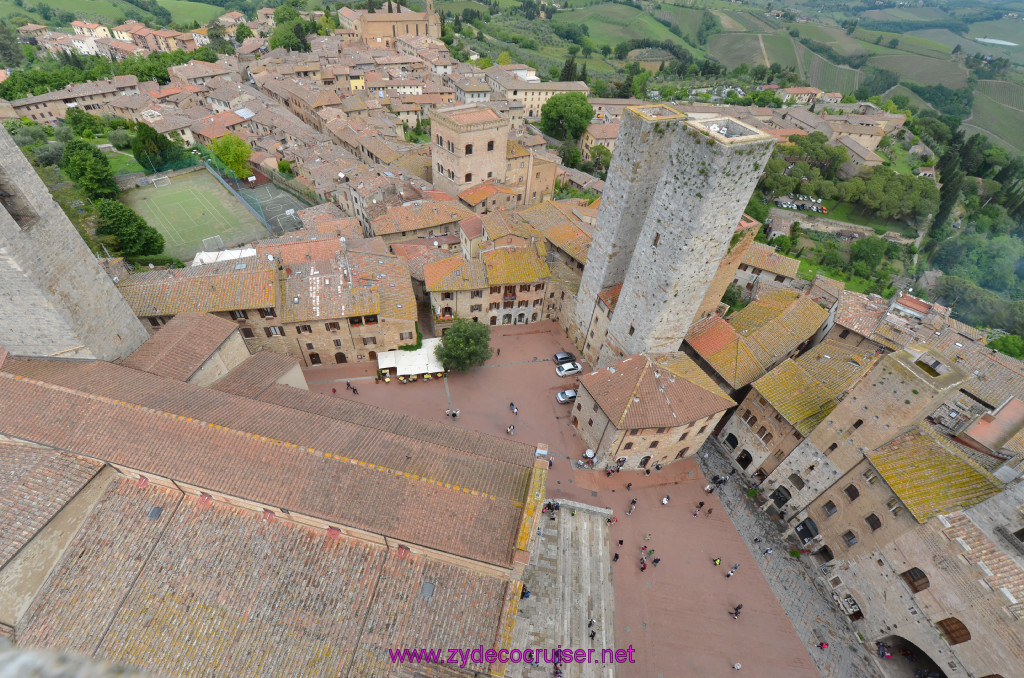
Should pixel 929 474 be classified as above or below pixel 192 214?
above

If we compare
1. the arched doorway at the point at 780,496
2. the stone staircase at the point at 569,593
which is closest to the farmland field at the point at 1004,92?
the arched doorway at the point at 780,496

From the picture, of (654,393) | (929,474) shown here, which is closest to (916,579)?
(929,474)

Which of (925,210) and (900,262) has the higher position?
(925,210)

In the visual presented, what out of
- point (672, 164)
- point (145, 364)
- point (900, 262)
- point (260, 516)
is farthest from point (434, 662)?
point (900, 262)

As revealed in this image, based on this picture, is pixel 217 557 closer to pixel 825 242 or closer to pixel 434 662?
pixel 434 662

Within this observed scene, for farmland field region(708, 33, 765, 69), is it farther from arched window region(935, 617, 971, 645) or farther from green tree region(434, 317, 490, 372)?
arched window region(935, 617, 971, 645)

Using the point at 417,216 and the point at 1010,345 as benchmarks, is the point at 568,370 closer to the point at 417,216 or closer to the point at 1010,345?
the point at 417,216

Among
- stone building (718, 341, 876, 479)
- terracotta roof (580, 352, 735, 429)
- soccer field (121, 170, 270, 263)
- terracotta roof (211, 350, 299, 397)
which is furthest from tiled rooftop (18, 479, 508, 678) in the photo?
soccer field (121, 170, 270, 263)

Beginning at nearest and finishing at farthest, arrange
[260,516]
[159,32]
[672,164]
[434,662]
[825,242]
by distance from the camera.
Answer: [434,662]
[260,516]
[672,164]
[825,242]
[159,32]
